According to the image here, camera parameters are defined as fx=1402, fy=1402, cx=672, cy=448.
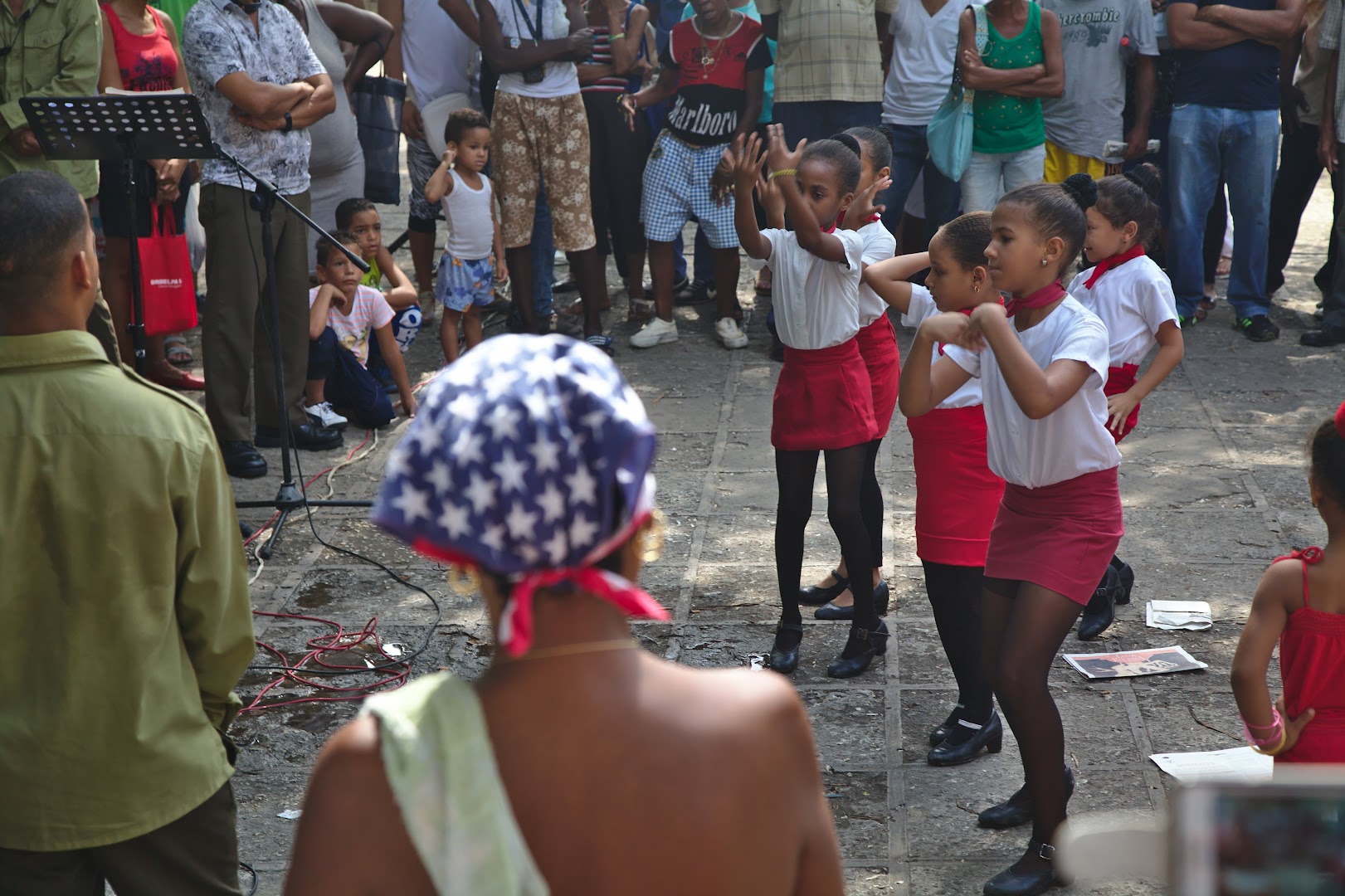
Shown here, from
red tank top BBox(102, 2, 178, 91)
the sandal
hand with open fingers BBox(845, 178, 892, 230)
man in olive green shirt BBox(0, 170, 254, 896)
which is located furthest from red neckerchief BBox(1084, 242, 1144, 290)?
the sandal

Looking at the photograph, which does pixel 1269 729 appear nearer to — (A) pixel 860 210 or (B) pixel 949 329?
(B) pixel 949 329

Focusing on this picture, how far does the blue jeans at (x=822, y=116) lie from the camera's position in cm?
847

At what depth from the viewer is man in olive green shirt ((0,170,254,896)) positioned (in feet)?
8.43

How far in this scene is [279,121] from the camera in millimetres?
6582

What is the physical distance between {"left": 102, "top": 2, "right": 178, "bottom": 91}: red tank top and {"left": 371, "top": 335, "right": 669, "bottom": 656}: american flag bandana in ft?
20.5

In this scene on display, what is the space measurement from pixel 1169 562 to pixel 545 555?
472cm

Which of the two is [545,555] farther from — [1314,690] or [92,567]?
[1314,690]

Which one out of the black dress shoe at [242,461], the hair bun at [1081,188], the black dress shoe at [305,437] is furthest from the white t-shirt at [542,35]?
the hair bun at [1081,188]

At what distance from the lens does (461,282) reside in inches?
320

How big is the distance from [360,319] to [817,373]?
11.7 ft

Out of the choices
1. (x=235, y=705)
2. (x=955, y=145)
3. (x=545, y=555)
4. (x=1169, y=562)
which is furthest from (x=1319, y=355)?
(x=545, y=555)

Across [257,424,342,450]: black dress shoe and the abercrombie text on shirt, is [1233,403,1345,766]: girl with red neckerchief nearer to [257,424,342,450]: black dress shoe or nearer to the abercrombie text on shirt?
[257,424,342,450]: black dress shoe

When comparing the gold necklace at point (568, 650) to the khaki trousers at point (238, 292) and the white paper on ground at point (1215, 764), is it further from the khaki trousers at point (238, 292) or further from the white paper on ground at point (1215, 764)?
the khaki trousers at point (238, 292)

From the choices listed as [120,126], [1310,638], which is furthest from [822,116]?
[1310,638]
